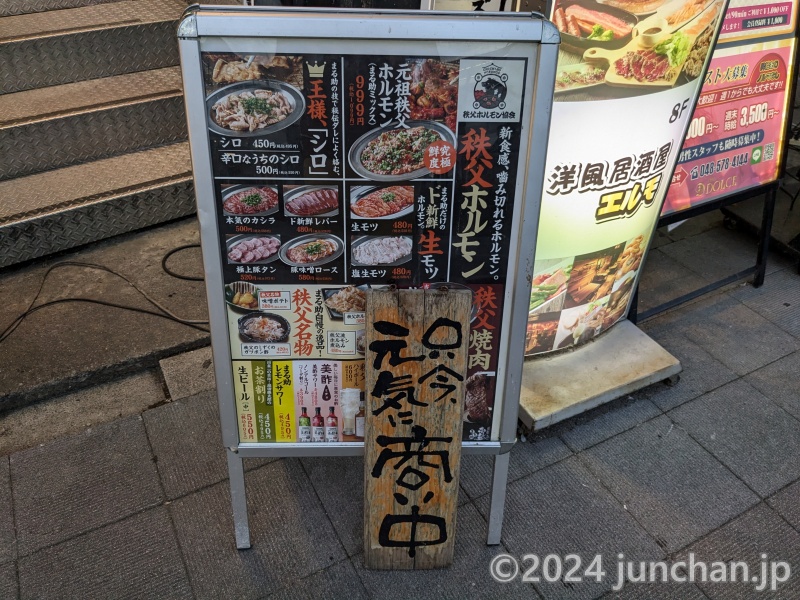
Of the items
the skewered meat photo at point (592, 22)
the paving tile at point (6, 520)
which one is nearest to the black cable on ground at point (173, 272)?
the paving tile at point (6, 520)

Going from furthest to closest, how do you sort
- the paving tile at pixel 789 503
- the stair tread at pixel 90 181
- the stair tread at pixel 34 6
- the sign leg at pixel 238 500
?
the stair tread at pixel 34 6
the stair tread at pixel 90 181
the paving tile at pixel 789 503
the sign leg at pixel 238 500

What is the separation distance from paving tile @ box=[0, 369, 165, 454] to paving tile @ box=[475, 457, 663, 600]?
7.27 ft

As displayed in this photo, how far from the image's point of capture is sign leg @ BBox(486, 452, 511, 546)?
3.23 metres

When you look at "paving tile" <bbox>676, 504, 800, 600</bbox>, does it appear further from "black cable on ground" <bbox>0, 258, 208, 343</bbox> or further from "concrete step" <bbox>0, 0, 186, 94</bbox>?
"concrete step" <bbox>0, 0, 186, 94</bbox>

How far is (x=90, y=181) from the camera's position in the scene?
215 inches

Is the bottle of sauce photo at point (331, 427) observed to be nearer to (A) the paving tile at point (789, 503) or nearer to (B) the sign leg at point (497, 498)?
(B) the sign leg at point (497, 498)

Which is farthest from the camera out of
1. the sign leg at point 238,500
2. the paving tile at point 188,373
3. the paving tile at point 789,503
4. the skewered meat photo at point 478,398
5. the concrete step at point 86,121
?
the concrete step at point 86,121

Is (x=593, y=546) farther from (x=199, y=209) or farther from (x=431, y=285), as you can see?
(x=199, y=209)

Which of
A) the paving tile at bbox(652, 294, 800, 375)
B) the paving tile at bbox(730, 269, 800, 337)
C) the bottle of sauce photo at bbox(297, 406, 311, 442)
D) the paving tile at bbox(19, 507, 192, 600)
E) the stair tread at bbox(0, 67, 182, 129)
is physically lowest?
the paving tile at bbox(19, 507, 192, 600)

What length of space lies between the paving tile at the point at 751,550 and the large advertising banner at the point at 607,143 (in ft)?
4.56

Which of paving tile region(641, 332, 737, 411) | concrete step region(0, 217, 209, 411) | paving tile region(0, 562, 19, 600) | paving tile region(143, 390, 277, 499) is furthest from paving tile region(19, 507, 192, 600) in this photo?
paving tile region(641, 332, 737, 411)

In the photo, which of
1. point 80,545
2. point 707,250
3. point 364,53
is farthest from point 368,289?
point 707,250

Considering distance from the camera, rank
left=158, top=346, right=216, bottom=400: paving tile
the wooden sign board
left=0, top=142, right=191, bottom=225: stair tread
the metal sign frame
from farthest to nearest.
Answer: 1. left=0, top=142, right=191, bottom=225: stair tread
2. left=158, top=346, right=216, bottom=400: paving tile
3. the wooden sign board
4. the metal sign frame

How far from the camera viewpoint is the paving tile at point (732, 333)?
472 cm
